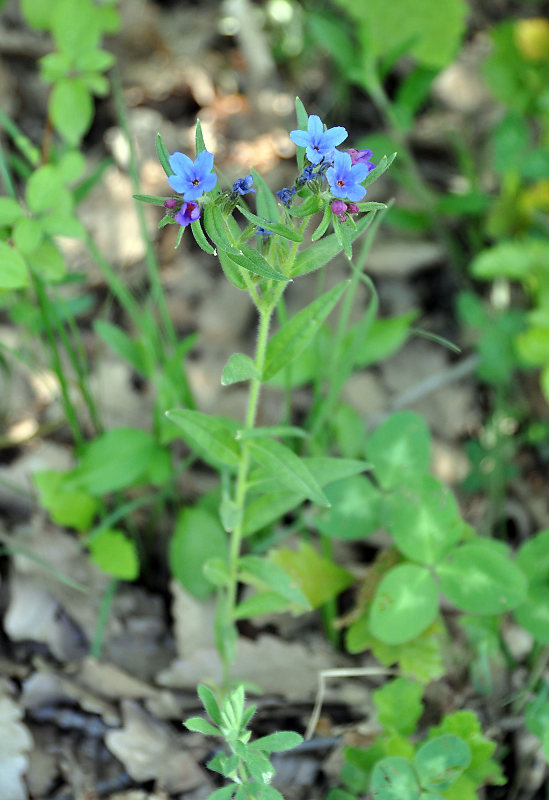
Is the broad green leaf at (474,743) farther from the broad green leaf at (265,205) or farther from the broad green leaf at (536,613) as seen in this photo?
the broad green leaf at (265,205)

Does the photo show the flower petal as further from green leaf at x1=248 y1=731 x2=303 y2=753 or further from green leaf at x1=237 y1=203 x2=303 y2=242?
green leaf at x1=248 y1=731 x2=303 y2=753

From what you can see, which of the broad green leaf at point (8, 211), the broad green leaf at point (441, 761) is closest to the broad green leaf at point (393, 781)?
the broad green leaf at point (441, 761)

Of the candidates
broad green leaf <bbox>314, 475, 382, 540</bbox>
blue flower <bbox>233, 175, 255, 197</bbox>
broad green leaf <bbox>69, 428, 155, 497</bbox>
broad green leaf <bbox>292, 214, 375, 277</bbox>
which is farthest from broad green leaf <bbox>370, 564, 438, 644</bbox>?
blue flower <bbox>233, 175, 255, 197</bbox>

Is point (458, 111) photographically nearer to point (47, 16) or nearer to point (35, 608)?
point (47, 16)

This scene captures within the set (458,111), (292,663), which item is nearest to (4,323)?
(292,663)

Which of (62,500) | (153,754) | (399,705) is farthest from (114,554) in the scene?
(399,705)
